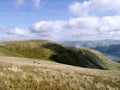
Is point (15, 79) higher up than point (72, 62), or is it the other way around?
point (15, 79)

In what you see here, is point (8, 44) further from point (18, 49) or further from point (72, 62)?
point (72, 62)

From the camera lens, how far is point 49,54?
Answer: 190 metres

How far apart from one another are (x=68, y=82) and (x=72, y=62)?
165963 mm

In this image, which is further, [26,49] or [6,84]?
[26,49]

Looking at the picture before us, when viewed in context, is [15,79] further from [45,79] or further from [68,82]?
[68,82]

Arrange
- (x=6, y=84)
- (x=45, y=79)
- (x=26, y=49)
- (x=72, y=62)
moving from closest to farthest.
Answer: (x=6, y=84)
(x=45, y=79)
(x=72, y=62)
(x=26, y=49)

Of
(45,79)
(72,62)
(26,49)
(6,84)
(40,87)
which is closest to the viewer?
(6,84)

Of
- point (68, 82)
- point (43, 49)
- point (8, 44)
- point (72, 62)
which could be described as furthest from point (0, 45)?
point (68, 82)

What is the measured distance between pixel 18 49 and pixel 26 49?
19.6ft

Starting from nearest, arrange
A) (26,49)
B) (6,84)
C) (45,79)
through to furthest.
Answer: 1. (6,84)
2. (45,79)
3. (26,49)

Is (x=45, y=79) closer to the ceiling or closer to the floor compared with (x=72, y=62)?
closer to the ceiling

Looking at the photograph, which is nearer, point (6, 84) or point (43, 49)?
point (6, 84)

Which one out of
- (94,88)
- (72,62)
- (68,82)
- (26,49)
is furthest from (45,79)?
(26,49)

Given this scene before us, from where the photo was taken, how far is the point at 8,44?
199 m
